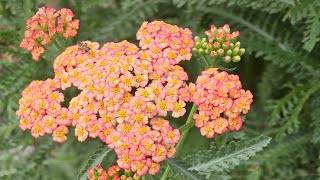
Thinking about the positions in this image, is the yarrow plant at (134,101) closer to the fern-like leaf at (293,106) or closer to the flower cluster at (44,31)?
the flower cluster at (44,31)

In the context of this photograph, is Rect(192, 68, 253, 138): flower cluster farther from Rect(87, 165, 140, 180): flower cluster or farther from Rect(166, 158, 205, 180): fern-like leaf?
Rect(87, 165, 140, 180): flower cluster

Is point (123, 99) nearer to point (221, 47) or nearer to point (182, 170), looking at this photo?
point (182, 170)

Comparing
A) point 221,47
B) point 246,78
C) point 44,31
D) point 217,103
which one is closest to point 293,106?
point 246,78

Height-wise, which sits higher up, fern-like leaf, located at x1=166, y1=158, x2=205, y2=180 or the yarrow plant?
the yarrow plant

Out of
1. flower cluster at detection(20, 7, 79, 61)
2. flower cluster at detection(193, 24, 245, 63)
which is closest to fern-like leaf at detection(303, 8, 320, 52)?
flower cluster at detection(193, 24, 245, 63)

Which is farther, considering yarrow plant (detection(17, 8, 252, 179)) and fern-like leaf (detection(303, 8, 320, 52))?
fern-like leaf (detection(303, 8, 320, 52))

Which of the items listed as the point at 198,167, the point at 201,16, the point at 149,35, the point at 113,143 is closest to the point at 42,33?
the point at 149,35
